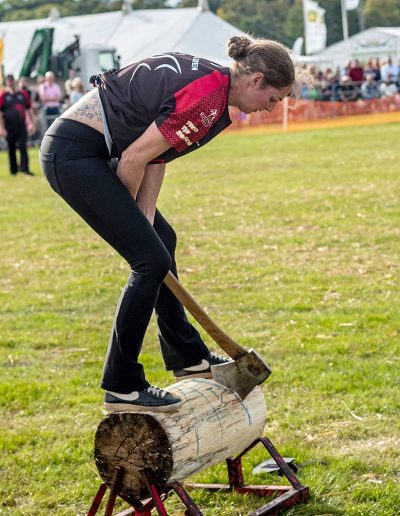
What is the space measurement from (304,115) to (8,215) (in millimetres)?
19964

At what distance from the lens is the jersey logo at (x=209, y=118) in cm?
400

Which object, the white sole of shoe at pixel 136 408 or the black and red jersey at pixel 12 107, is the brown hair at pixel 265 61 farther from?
the black and red jersey at pixel 12 107

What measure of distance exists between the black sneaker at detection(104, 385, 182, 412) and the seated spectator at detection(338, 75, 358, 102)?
3202 centimetres

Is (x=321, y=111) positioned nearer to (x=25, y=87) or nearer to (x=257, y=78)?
(x=25, y=87)

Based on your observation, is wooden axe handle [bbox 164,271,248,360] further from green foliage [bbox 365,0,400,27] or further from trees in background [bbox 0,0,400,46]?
green foliage [bbox 365,0,400,27]

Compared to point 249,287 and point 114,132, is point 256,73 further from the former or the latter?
point 249,287

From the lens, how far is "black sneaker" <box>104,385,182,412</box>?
4.22 m

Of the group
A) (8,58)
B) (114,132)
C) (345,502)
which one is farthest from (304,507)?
(8,58)

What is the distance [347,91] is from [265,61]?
32101 mm

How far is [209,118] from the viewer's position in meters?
4.02

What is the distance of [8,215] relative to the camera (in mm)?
14945

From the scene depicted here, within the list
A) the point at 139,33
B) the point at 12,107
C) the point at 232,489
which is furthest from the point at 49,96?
the point at 232,489

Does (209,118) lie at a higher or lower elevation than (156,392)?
higher

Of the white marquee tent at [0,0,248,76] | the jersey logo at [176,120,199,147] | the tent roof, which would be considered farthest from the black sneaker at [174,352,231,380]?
the tent roof
